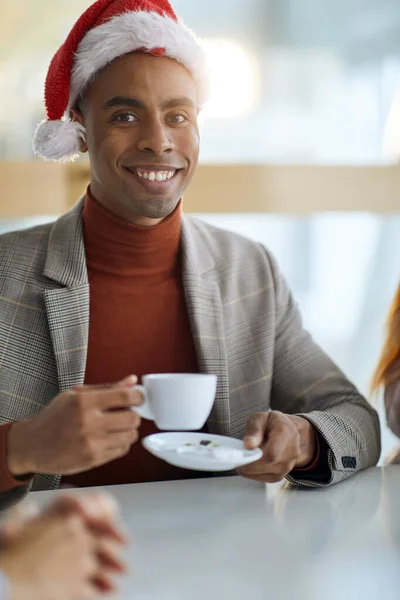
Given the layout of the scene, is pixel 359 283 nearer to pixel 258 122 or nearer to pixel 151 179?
pixel 258 122

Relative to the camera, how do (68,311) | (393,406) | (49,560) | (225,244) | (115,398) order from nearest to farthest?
(49,560) → (115,398) → (68,311) → (393,406) → (225,244)

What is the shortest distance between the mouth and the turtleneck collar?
0.09 meters

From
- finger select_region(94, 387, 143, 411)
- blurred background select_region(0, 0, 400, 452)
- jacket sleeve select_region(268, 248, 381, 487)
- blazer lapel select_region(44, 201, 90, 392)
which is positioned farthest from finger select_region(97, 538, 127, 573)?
blurred background select_region(0, 0, 400, 452)

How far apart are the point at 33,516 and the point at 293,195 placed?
6.51 feet

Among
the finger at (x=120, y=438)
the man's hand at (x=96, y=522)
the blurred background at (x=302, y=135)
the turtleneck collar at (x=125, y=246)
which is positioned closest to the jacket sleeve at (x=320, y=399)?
the turtleneck collar at (x=125, y=246)

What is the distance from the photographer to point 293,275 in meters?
2.70

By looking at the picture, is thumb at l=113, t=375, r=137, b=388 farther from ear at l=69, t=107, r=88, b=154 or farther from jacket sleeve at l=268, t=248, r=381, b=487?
ear at l=69, t=107, r=88, b=154

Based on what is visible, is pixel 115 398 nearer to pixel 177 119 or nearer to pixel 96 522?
pixel 96 522

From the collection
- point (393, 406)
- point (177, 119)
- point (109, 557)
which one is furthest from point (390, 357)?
point (109, 557)

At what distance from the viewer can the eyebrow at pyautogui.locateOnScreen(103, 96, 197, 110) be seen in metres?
1.47

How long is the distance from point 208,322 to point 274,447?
0.41m

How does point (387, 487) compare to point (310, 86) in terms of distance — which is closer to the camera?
point (387, 487)

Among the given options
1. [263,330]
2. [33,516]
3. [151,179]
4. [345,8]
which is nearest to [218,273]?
[263,330]

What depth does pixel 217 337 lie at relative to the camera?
155 centimetres
